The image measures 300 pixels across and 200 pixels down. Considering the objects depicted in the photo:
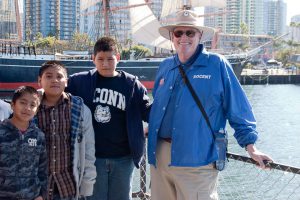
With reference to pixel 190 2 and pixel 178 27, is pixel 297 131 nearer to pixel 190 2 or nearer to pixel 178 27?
pixel 178 27

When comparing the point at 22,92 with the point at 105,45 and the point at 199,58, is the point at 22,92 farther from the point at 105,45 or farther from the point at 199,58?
the point at 199,58

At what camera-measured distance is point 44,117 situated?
3055 millimetres

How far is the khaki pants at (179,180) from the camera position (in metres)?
2.97

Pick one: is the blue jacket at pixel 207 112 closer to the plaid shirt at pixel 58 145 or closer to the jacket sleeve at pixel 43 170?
the plaid shirt at pixel 58 145

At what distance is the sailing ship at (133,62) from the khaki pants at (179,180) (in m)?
23.4

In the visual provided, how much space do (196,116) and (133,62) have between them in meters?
34.9

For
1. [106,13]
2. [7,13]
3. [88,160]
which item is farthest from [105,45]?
[7,13]

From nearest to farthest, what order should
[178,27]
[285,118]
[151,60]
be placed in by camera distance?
[178,27]
[285,118]
[151,60]

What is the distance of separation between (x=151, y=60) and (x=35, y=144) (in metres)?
35.9

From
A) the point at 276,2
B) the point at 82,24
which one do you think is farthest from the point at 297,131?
the point at 276,2

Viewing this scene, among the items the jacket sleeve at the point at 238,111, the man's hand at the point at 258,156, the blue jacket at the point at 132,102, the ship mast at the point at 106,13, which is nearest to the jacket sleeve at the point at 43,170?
the blue jacket at the point at 132,102

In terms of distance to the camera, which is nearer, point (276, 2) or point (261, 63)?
point (261, 63)

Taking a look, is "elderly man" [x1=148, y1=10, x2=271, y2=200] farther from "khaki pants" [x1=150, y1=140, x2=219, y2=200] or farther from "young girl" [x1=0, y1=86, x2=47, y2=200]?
"young girl" [x1=0, y1=86, x2=47, y2=200]

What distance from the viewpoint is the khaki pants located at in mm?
2975
